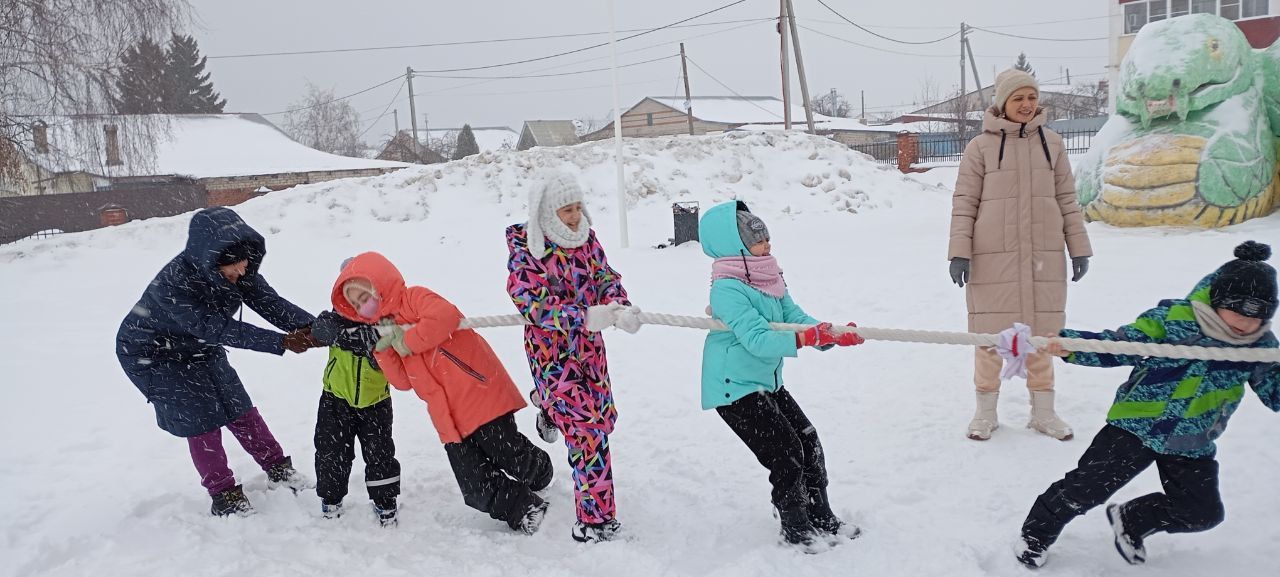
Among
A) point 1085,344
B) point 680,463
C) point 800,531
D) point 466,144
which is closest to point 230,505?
point 680,463

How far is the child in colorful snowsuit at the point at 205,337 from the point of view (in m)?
3.80

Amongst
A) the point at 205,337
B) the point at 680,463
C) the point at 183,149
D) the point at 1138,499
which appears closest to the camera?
the point at 1138,499

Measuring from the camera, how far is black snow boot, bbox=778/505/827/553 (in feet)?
11.1

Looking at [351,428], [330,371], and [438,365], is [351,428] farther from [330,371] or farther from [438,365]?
[438,365]

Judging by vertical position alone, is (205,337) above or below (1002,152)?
below

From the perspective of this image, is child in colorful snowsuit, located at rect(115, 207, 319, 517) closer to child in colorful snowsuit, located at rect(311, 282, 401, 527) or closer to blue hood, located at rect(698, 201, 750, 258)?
Answer: child in colorful snowsuit, located at rect(311, 282, 401, 527)

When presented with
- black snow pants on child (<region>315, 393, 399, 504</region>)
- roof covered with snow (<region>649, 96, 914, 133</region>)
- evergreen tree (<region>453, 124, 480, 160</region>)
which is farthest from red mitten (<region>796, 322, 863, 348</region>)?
evergreen tree (<region>453, 124, 480, 160</region>)

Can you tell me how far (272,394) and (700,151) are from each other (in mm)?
14020

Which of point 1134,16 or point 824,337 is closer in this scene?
point 824,337

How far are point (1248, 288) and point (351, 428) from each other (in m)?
3.70

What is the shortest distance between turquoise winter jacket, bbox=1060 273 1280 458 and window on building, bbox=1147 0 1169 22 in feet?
80.3

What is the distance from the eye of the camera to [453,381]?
3.68m

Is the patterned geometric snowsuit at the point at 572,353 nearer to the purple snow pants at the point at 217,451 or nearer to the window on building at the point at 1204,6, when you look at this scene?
the purple snow pants at the point at 217,451

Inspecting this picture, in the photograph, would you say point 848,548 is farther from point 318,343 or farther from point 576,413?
point 318,343
